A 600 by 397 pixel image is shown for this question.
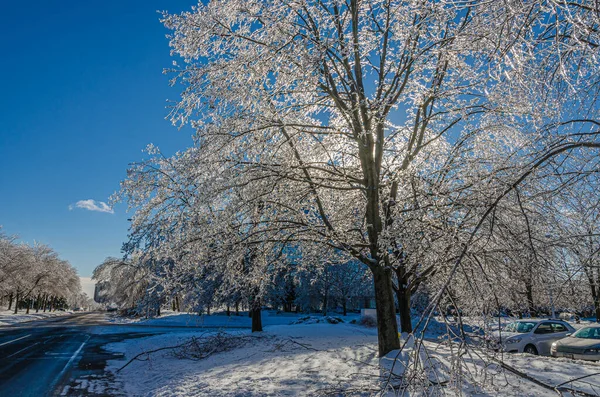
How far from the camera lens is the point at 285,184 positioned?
9602 millimetres

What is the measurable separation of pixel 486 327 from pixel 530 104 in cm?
459

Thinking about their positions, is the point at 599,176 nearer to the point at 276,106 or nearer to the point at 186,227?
the point at 276,106

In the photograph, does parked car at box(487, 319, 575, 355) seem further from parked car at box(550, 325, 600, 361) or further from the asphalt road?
the asphalt road

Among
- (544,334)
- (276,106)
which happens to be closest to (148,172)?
(276,106)

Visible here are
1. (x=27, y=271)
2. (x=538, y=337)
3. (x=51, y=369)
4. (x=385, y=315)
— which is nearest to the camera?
(x=385, y=315)

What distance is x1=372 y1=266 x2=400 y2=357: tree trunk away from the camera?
8281 mm

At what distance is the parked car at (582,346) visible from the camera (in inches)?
424

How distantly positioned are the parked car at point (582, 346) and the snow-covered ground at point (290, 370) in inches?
139

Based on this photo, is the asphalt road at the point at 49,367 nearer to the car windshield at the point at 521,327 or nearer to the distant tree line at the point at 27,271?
the car windshield at the point at 521,327

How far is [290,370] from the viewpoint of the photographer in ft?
27.5

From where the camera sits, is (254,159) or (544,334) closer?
(254,159)

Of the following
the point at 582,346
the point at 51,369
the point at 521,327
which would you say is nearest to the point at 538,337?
the point at 521,327

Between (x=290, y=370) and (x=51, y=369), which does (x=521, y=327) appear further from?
(x=51, y=369)

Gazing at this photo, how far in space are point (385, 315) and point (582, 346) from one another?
7.18 metres
